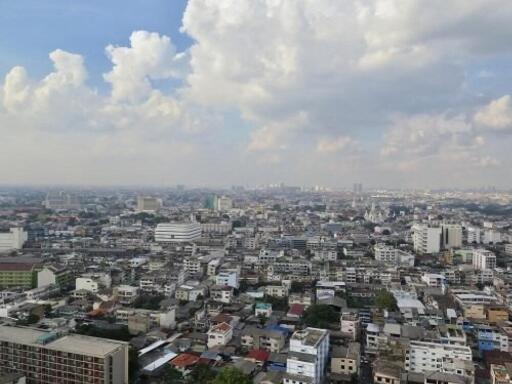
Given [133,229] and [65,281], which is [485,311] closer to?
[65,281]


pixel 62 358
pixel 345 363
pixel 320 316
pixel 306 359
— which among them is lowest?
pixel 345 363

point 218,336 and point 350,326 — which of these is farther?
point 350,326

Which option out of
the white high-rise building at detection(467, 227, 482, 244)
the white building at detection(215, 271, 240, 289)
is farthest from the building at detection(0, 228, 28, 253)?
the white high-rise building at detection(467, 227, 482, 244)

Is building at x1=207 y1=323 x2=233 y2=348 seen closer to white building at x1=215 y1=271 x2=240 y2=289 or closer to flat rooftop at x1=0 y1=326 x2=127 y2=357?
flat rooftop at x1=0 y1=326 x2=127 y2=357

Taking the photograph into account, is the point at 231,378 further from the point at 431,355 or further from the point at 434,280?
the point at 434,280

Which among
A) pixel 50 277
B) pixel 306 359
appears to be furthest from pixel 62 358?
pixel 50 277

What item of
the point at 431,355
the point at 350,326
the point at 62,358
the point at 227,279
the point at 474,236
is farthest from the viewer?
the point at 474,236
